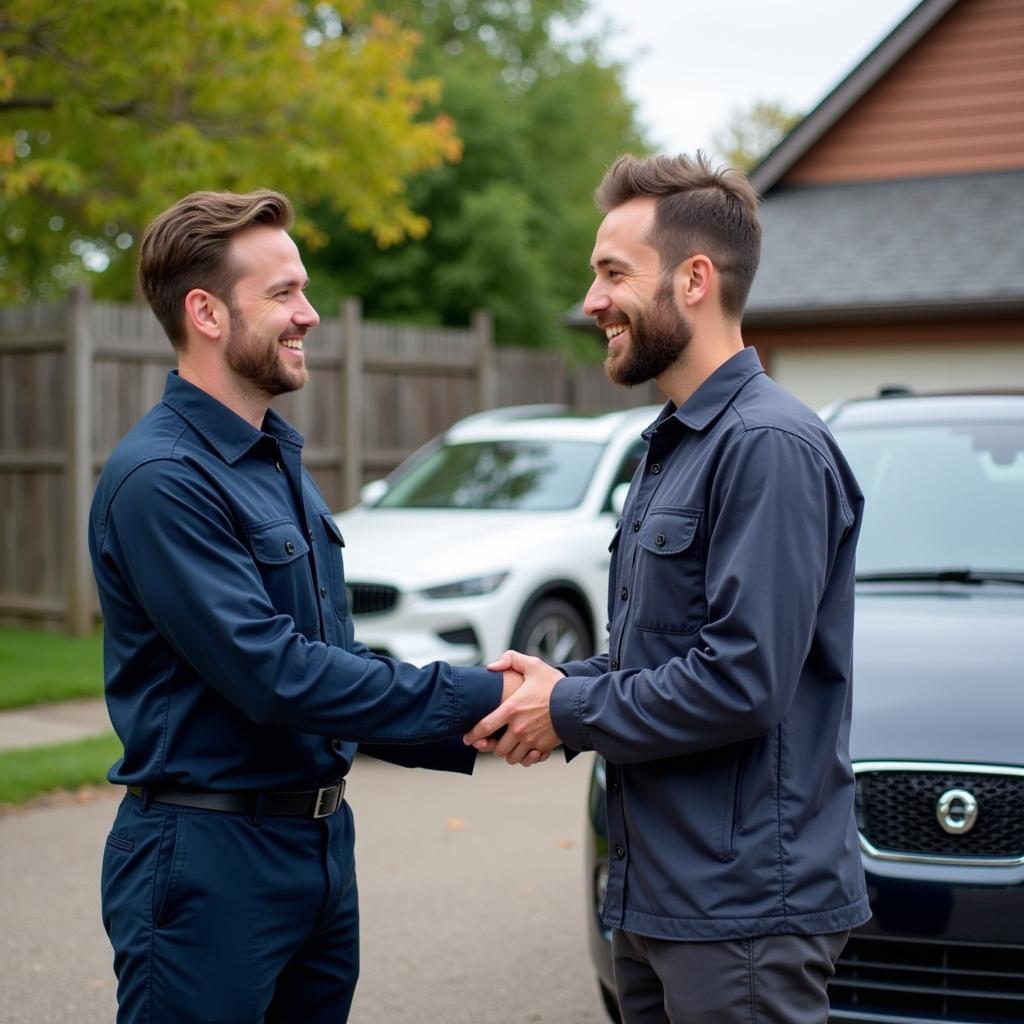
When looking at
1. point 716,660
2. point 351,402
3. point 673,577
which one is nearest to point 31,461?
point 351,402

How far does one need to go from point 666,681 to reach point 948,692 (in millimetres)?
1685

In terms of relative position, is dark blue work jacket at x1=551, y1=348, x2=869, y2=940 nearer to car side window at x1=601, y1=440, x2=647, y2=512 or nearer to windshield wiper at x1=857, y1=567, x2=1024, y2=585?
windshield wiper at x1=857, y1=567, x2=1024, y2=585

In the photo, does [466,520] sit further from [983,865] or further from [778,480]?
[778,480]

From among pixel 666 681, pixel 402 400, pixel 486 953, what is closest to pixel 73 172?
pixel 402 400

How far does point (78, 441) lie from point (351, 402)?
303cm

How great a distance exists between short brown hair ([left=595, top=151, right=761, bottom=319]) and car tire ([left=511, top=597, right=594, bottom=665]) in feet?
19.5

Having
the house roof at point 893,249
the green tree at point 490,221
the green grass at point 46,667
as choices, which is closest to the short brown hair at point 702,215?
the green grass at point 46,667

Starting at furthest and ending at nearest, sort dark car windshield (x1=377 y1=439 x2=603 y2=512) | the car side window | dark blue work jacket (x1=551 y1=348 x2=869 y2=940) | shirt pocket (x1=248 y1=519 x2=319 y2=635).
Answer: dark car windshield (x1=377 y1=439 x2=603 y2=512) < the car side window < shirt pocket (x1=248 y1=519 x2=319 y2=635) < dark blue work jacket (x1=551 y1=348 x2=869 y2=940)

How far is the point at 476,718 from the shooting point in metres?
2.89

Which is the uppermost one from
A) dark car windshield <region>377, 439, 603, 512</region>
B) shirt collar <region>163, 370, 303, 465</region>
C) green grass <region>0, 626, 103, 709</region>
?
shirt collar <region>163, 370, 303, 465</region>

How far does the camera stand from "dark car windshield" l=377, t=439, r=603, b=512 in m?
9.55

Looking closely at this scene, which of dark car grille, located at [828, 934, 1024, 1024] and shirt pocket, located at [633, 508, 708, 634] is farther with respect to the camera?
dark car grille, located at [828, 934, 1024, 1024]

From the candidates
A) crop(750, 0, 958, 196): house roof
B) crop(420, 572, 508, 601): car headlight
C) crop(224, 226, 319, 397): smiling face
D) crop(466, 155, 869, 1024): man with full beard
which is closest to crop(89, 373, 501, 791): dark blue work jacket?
crop(224, 226, 319, 397): smiling face

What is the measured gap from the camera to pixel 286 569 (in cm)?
283
